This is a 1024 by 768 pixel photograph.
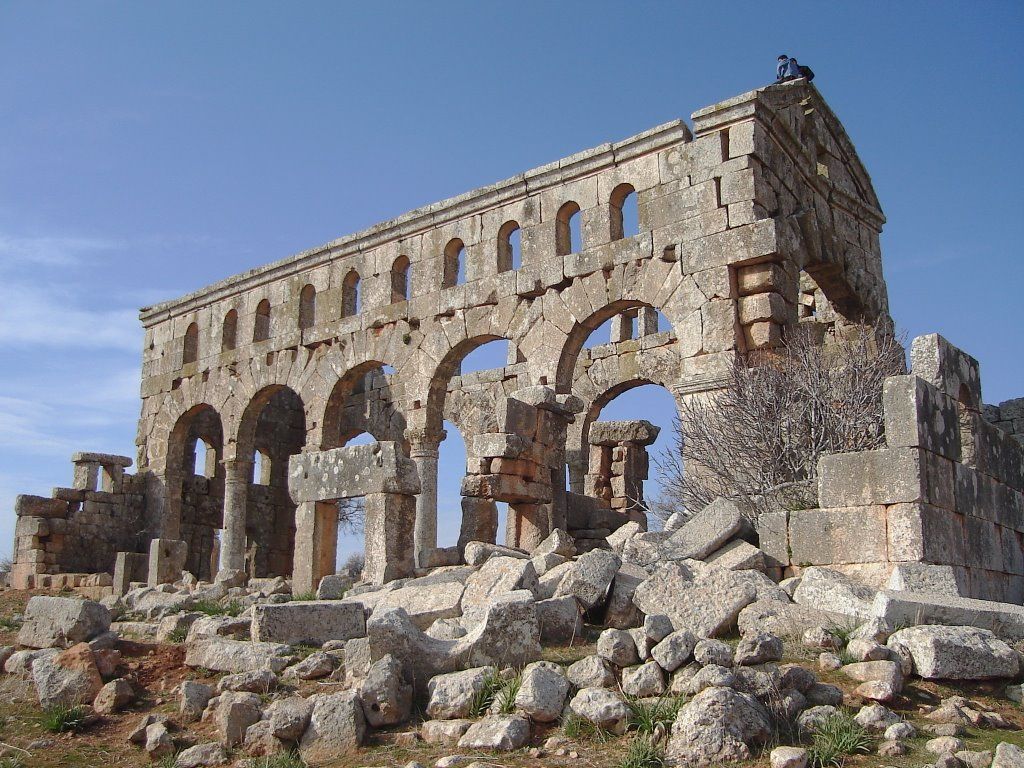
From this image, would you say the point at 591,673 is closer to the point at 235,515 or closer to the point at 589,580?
the point at 589,580

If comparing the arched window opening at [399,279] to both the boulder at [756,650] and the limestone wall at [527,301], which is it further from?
the boulder at [756,650]

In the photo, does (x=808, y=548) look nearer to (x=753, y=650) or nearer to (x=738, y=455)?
(x=738, y=455)

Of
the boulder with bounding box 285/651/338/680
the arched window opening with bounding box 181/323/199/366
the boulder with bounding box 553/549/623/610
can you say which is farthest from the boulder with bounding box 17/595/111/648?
the arched window opening with bounding box 181/323/199/366

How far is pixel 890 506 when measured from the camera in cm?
848

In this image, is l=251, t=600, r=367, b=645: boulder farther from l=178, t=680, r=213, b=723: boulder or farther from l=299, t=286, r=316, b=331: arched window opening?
l=299, t=286, r=316, b=331: arched window opening

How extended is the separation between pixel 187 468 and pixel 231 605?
39.6ft

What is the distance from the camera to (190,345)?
21.5 meters

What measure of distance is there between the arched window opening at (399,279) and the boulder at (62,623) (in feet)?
32.3

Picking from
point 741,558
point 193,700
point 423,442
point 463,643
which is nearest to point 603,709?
point 463,643

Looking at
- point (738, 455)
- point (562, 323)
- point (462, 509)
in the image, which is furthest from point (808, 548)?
point (562, 323)

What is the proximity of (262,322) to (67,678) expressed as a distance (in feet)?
44.2

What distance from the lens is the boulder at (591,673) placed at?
5938 millimetres

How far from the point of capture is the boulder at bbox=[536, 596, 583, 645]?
22.9 feet

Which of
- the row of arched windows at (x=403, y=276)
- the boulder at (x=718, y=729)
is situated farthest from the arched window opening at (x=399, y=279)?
the boulder at (x=718, y=729)
